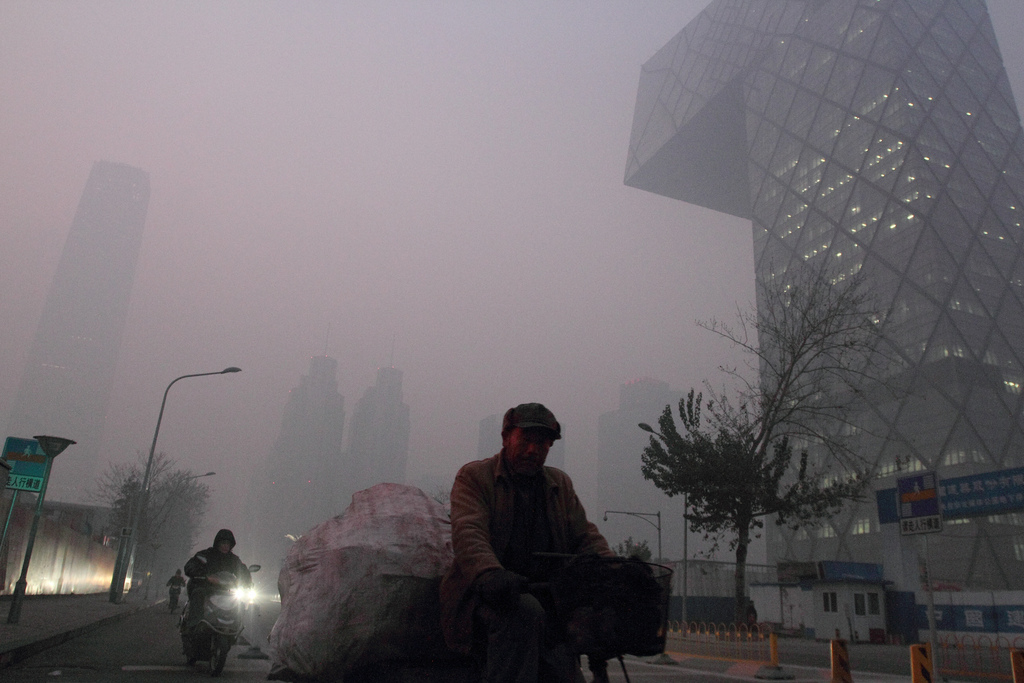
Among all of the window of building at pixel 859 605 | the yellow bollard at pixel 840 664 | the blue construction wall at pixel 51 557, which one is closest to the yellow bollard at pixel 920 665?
the yellow bollard at pixel 840 664

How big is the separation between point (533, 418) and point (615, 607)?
0.76 metres

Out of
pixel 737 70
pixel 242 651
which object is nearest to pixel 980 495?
pixel 242 651

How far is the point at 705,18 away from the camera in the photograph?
91.4 meters

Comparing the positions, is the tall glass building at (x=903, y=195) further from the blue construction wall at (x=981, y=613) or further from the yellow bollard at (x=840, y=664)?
the yellow bollard at (x=840, y=664)

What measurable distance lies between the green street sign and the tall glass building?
41.2 m

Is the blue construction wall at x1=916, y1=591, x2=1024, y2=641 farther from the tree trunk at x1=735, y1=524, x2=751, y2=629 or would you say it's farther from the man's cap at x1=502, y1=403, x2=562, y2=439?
the man's cap at x1=502, y1=403, x2=562, y2=439

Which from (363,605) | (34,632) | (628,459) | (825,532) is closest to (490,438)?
(825,532)

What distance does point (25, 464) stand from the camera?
11461mm

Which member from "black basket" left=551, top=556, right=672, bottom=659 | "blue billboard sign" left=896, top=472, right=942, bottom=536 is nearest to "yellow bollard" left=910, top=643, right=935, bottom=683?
A: "blue billboard sign" left=896, top=472, right=942, bottom=536

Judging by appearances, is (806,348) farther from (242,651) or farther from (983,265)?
(983,265)

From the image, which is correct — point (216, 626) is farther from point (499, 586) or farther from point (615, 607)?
point (615, 607)

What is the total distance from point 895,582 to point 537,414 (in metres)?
27.5

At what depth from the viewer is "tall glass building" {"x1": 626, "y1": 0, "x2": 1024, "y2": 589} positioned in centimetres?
4994

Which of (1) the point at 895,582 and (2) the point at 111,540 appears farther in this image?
(2) the point at 111,540
